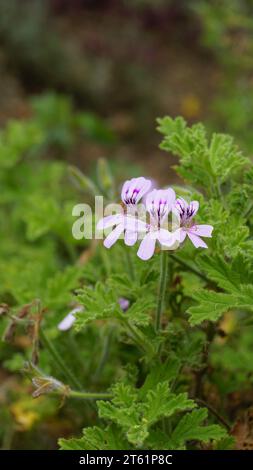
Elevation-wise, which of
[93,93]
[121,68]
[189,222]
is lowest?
[189,222]

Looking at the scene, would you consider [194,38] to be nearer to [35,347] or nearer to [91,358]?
[91,358]

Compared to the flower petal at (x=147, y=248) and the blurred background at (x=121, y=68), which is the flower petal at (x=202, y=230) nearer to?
the flower petal at (x=147, y=248)

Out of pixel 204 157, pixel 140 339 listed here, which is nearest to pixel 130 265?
pixel 140 339

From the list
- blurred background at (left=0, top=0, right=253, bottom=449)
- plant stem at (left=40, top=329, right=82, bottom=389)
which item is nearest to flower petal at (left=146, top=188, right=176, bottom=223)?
plant stem at (left=40, top=329, right=82, bottom=389)

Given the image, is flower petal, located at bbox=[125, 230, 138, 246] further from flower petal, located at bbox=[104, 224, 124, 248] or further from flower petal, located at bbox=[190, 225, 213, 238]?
flower petal, located at bbox=[190, 225, 213, 238]

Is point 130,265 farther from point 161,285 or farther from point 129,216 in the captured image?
point 129,216

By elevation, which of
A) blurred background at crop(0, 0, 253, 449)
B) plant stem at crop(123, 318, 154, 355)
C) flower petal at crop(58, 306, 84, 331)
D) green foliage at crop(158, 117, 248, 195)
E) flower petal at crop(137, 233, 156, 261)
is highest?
blurred background at crop(0, 0, 253, 449)

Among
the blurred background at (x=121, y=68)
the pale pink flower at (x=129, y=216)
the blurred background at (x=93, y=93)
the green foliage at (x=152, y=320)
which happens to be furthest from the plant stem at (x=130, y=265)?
the blurred background at (x=121, y=68)
